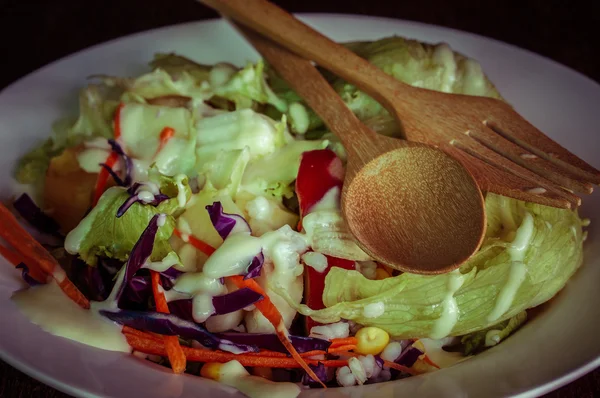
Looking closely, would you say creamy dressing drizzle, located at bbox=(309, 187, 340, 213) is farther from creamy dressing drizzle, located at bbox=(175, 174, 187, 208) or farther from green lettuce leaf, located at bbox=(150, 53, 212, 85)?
green lettuce leaf, located at bbox=(150, 53, 212, 85)

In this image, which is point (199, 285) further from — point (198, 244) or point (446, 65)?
point (446, 65)

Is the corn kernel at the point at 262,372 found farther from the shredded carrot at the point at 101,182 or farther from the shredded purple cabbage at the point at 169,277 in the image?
the shredded carrot at the point at 101,182

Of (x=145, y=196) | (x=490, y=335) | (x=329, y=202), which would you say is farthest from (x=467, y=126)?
Result: (x=145, y=196)

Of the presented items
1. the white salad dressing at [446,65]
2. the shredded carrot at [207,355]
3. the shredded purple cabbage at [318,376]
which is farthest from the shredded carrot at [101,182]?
the white salad dressing at [446,65]

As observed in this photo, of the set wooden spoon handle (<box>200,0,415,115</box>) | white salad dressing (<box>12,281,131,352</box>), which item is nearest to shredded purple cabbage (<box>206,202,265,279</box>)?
white salad dressing (<box>12,281,131,352</box>)

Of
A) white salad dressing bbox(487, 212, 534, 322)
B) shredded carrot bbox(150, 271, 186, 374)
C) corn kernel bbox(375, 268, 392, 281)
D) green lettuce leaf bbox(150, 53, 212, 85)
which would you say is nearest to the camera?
shredded carrot bbox(150, 271, 186, 374)

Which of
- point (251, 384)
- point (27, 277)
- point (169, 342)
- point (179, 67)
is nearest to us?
point (251, 384)
